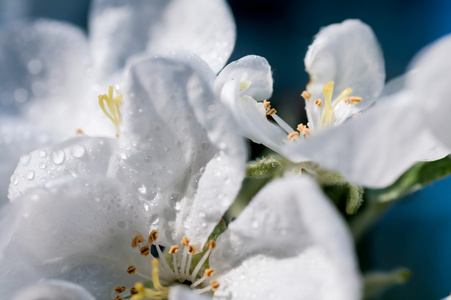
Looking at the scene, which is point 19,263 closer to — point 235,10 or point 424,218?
point 424,218

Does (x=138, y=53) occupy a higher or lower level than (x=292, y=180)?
higher

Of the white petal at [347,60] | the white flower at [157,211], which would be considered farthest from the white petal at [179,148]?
the white petal at [347,60]

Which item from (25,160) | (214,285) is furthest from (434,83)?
(25,160)

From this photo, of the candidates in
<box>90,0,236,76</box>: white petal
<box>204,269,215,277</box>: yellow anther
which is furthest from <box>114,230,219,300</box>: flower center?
<box>90,0,236,76</box>: white petal

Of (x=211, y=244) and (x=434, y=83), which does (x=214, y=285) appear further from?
(x=434, y=83)

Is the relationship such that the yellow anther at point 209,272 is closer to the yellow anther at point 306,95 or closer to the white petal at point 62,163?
the white petal at point 62,163

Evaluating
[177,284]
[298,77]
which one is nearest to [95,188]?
[177,284]
